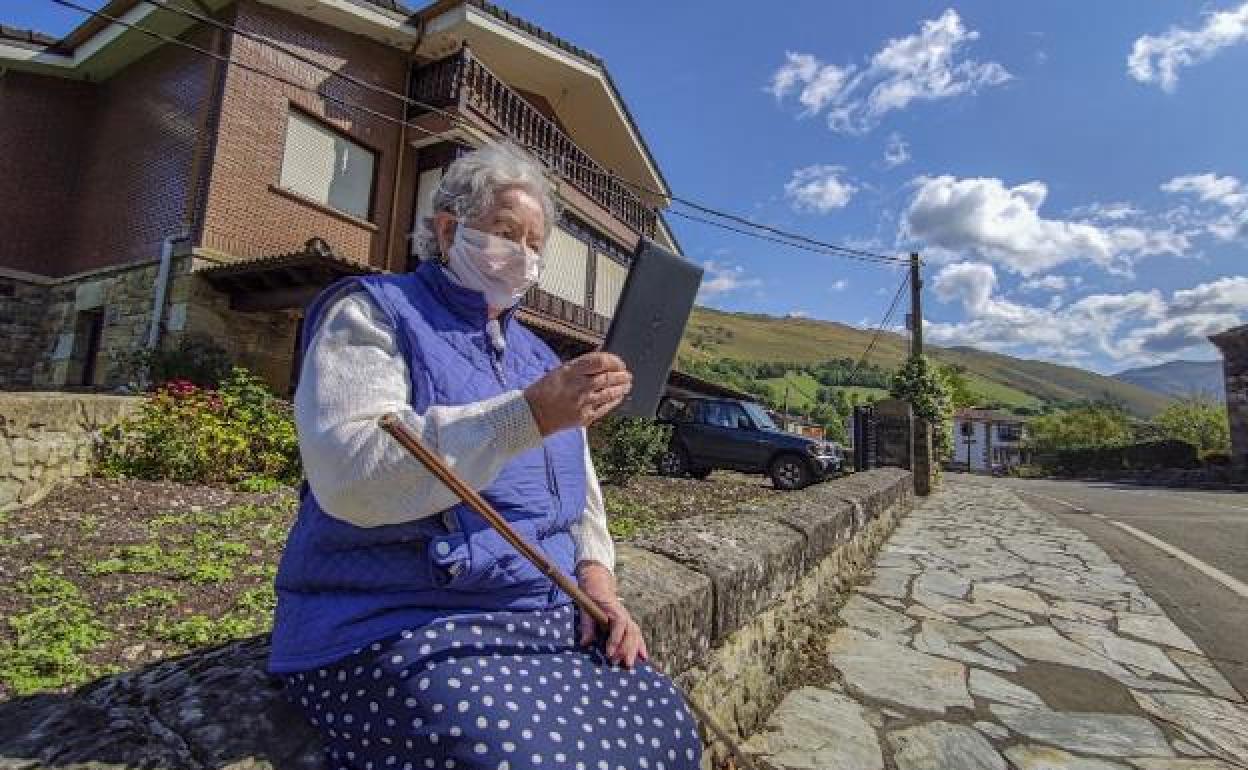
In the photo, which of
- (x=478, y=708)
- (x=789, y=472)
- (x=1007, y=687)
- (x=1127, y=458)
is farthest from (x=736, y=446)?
(x=1127, y=458)

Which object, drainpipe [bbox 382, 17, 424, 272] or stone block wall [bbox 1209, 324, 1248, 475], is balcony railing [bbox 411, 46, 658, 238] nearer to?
drainpipe [bbox 382, 17, 424, 272]

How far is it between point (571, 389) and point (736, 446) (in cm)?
1064

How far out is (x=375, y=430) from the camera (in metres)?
1.04

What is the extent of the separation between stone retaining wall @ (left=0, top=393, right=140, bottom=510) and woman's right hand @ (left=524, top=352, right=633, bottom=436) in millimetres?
5468

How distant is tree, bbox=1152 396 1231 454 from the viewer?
44.3m

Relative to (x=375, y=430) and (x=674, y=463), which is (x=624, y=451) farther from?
(x=375, y=430)

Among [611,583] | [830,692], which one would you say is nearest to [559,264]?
[830,692]

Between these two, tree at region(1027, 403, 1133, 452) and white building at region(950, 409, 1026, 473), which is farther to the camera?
white building at region(950, 409, 1026, 473)

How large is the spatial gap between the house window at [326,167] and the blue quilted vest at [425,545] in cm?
988

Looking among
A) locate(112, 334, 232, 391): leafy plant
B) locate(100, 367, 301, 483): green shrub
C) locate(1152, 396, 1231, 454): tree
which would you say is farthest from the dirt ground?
locate(1152, 396, 1231, 454): tree

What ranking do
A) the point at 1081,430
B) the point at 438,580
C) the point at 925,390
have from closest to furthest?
the point at 438,580 < the point at 925,390 < the point at 1081,430

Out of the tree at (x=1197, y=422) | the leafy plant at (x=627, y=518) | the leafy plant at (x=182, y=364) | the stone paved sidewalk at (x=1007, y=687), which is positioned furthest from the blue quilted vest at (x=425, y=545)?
the tree at (x=1197, y=422)

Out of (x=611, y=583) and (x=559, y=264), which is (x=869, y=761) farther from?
(x=559, y=264)

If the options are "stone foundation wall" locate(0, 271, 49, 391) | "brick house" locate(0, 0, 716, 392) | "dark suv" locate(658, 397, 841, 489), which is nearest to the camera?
"brick house" locate(0, 0, 716, 392)
